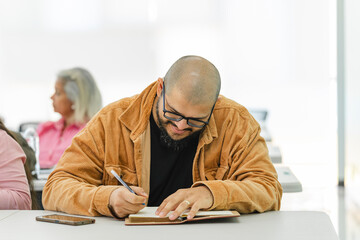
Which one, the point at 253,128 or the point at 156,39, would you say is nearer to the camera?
the point at 253,128

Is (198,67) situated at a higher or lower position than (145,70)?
higher

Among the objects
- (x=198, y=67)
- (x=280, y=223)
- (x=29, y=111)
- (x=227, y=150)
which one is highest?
(x=198, y=67)

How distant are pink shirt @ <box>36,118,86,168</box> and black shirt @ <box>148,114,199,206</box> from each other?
2.09 m

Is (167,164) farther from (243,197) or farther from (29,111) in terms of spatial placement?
(29,111)

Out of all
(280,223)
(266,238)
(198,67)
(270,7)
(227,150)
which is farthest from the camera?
(270,7)

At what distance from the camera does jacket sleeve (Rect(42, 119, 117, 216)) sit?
187 centimetres

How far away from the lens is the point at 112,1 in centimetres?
686

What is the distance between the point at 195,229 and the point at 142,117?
624 millimetres

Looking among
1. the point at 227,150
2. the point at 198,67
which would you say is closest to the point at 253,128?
the point at 227,150

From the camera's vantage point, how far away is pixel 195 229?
5.50 feet

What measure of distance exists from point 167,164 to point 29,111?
5.08 m

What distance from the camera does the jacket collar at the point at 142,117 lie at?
6.95 feet

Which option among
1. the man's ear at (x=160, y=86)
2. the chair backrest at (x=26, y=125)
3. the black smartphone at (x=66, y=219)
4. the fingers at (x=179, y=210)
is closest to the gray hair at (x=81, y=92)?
the chair backrest at (x=26, y=125)
